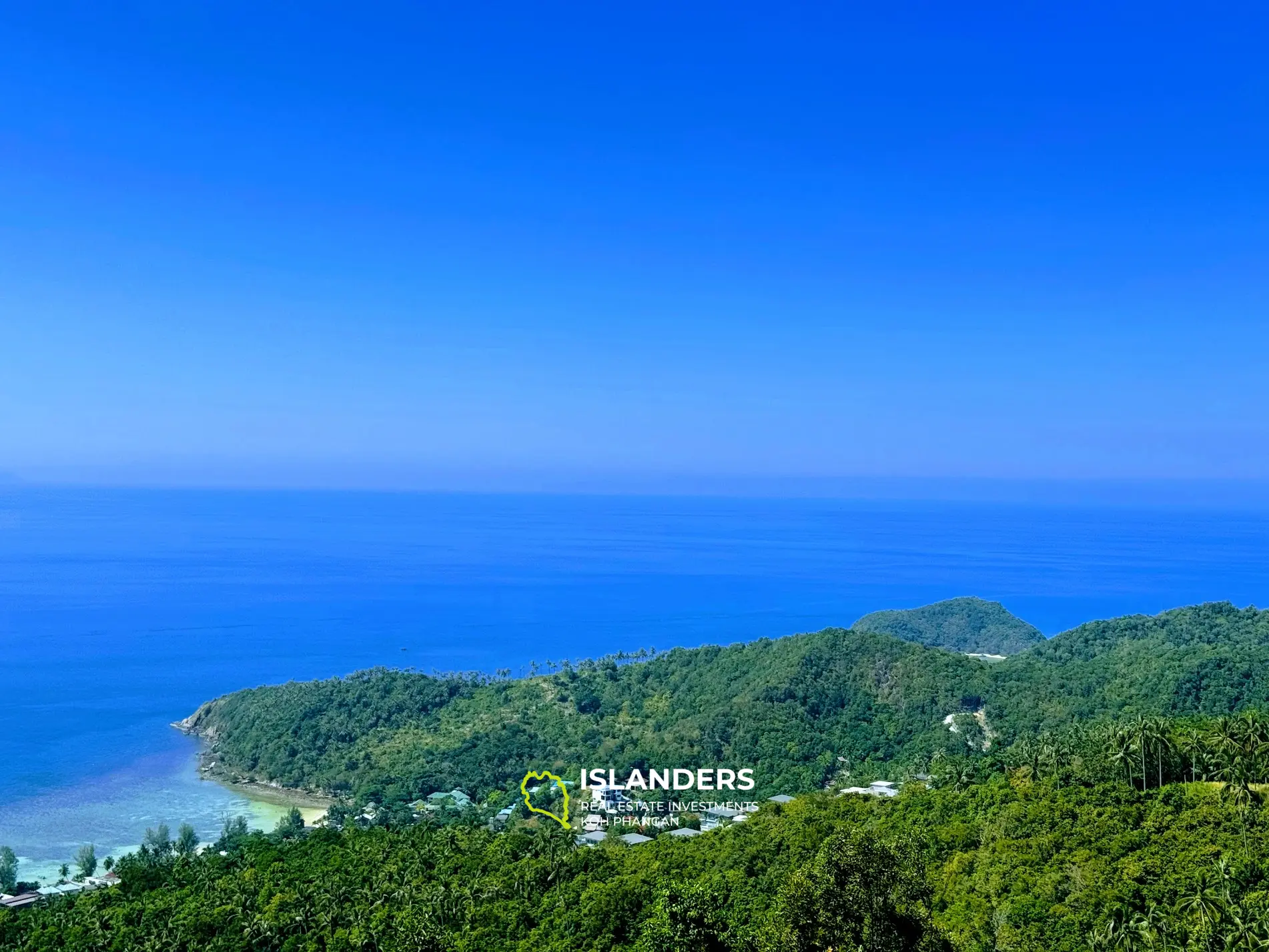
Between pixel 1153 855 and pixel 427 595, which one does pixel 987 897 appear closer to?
pixel 1153 855

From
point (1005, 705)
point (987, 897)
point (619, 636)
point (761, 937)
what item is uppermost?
point (761, 937)

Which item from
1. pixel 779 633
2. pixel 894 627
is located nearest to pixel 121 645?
pixel 779 633

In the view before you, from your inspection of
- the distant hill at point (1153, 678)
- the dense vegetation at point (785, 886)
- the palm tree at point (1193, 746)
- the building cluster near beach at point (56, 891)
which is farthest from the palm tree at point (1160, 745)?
the building cluster near beach at point (56, 891)

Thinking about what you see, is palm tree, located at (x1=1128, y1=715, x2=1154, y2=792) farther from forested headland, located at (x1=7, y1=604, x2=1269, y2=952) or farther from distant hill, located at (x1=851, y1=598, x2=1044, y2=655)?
distant hill, located at (x1=851, y1=598, x2=1044, y2=655)

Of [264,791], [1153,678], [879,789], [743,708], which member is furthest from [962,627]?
[264,791]

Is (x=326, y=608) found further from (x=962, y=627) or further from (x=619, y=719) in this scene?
(x=962, y=627)

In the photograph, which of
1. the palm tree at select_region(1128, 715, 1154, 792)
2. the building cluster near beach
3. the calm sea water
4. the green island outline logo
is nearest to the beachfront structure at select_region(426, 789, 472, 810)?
the green island outline logo
